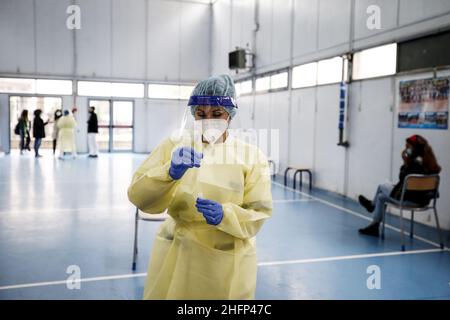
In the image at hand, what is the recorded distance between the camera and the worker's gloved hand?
146 cm

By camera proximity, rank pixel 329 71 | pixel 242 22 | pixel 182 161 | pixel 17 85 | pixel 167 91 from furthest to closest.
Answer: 1. pixel 167 91
2. pixel 17 85
3. pixel 242 22
4. pixel 329 71
5. pixel 182 161

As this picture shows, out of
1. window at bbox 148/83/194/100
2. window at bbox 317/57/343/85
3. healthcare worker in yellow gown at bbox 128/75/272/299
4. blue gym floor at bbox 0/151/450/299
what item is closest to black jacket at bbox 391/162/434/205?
blue gym floor at bbox 0/151/450/299

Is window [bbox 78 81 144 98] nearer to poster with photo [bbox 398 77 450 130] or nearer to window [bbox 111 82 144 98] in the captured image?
window [bbox 111 82 144 98]

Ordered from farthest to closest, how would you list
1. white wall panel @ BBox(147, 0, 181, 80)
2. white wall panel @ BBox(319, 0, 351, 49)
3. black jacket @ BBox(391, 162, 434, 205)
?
white wall panel @ BBox(147, 0, 181, 80), white wall panel @ BBox(319, 0, 351, 49), black jacket @ BBox(391, 162, 434, 205)

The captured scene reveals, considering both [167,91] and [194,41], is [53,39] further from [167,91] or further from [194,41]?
[194,41]

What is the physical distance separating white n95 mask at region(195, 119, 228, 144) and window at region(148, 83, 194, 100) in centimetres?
1288

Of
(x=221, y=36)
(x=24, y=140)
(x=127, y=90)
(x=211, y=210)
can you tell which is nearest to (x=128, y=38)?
(x=127, y=90)

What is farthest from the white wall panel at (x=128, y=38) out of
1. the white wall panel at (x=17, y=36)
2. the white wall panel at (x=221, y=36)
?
the white wall panel at (x=17, y=36)

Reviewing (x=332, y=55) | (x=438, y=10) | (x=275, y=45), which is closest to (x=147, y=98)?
(x=275, y=45)

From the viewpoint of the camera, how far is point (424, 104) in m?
5.25

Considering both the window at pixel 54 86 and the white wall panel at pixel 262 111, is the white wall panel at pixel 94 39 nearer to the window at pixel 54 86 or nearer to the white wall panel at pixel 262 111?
the window at pixel 54 86

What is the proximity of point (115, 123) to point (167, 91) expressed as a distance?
2.00 meters

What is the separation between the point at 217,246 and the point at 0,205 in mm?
5213

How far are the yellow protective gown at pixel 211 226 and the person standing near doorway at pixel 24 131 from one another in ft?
40.1
